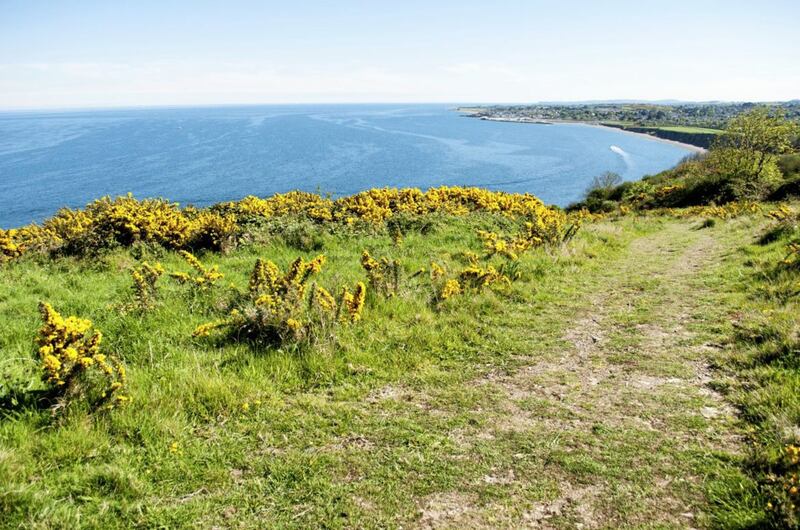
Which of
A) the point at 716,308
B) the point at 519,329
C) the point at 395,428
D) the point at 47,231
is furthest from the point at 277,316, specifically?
the point at 47,231

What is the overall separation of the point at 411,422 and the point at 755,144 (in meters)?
53.7

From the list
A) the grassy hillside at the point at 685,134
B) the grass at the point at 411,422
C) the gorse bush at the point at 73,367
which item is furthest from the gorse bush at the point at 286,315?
the grassy hillside at the point at 685,134

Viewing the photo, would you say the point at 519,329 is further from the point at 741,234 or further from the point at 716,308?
the point at 741,234

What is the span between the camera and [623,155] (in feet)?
371

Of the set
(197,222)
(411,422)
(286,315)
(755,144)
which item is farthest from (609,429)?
(755,144)

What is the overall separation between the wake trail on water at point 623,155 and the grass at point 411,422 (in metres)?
104

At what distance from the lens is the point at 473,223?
53.8 ft

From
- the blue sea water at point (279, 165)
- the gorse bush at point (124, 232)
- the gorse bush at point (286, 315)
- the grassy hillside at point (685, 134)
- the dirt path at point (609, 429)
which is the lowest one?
the dirt path at point (609, 429)

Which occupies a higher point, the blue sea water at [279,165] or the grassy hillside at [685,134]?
the grassy hillside at [685,134]

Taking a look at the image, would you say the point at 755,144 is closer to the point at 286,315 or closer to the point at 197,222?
the point at 197,222

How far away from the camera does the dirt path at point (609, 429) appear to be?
3652 mm

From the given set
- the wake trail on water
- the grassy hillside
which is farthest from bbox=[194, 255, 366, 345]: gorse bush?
the grassy hillside

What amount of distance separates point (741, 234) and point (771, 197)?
1947cm

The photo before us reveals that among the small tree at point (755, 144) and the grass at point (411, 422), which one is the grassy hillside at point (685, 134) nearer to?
the small tree at point (755, 144)
